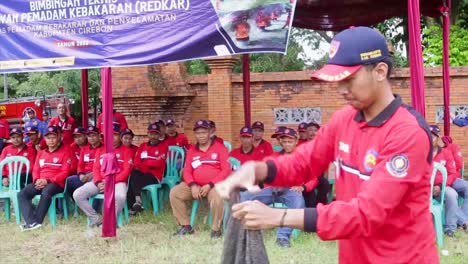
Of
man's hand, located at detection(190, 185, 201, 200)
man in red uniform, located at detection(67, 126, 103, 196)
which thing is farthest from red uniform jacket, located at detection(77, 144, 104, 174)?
man's hand, located at detection(190, 185, 201, 200)

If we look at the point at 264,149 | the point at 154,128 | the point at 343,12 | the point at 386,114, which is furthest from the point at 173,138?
the point at 386,114

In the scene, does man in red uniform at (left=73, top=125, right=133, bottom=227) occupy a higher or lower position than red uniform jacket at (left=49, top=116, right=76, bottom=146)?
lower

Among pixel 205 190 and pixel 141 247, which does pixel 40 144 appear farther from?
pixel 141 247

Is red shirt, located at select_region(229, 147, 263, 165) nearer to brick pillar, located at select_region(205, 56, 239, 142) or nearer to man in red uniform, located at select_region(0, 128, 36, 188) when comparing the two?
brick pillar, located at select_region(205, 56, 239, 142)

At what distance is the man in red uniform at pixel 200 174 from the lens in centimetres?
660

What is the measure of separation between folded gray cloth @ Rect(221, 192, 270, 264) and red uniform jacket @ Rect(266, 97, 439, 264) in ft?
0.89

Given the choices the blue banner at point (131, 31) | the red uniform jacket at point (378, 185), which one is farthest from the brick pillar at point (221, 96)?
the red uniform jacket at point (378, 185)

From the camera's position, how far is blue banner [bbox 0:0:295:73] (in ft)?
17.2

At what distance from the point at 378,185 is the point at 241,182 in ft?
1.51

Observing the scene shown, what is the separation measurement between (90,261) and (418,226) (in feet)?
14.1

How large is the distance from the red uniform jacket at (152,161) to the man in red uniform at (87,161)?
69 cm

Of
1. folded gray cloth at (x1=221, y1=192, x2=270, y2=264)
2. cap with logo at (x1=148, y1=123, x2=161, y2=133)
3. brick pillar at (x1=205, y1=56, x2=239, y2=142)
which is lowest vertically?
folded gray cloth at (x1=221, y1=192, x2=270, y2=264)

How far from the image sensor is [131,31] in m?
5.69

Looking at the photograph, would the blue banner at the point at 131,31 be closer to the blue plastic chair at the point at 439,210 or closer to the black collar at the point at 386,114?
the blue plastic chair at the point at 439,210
